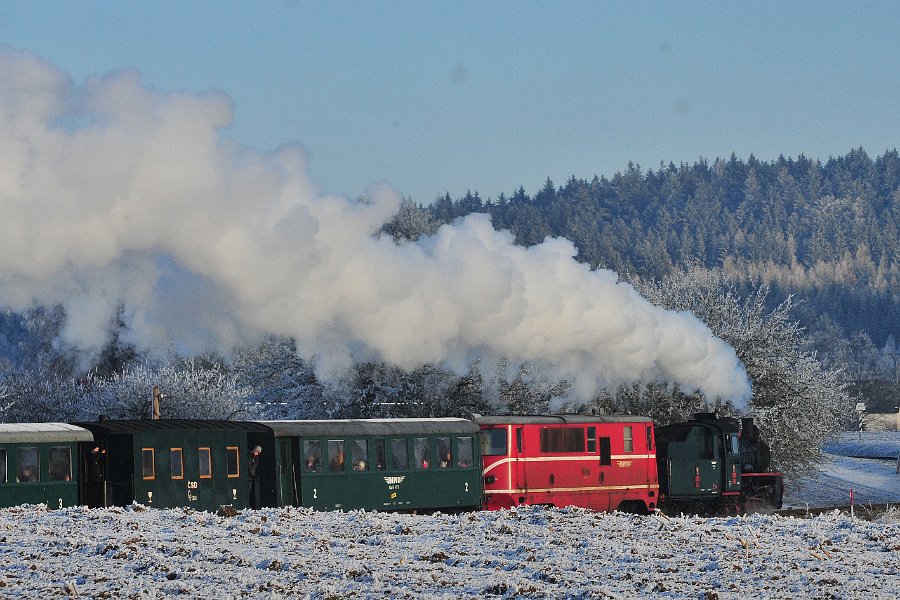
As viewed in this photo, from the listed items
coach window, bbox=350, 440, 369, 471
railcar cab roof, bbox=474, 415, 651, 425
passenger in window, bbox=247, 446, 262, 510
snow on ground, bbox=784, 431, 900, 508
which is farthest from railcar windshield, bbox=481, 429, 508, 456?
snow on ground, bbox=784, 431, 900, 508

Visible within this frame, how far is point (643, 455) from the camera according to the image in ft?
123

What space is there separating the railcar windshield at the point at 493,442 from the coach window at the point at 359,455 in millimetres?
3671

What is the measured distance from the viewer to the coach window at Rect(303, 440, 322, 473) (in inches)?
1242

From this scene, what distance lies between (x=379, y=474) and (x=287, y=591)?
45.7 ft

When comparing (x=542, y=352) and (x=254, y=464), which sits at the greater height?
(x=542, y=352)

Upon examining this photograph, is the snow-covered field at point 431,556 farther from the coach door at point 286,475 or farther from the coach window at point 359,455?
the coach window at point 359,455

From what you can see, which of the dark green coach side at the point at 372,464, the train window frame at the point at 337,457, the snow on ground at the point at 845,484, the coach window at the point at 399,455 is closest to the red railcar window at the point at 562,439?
the dark green coach side at the point at 372,464

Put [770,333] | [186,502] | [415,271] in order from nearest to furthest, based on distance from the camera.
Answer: [186,502] → [415,271] → [770,333]

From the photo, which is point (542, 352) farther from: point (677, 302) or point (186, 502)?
point (677, 302)

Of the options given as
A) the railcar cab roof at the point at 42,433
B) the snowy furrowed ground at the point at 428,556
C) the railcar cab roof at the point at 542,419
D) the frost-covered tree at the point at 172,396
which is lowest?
the snowy furrowed ground at the point at 428,556

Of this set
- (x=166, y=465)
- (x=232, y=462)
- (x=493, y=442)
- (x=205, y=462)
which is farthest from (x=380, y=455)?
(x=166, y=465)

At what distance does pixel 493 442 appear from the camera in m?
34.9

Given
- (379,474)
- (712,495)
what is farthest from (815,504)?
(379,474)

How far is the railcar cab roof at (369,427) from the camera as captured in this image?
3162 cm
